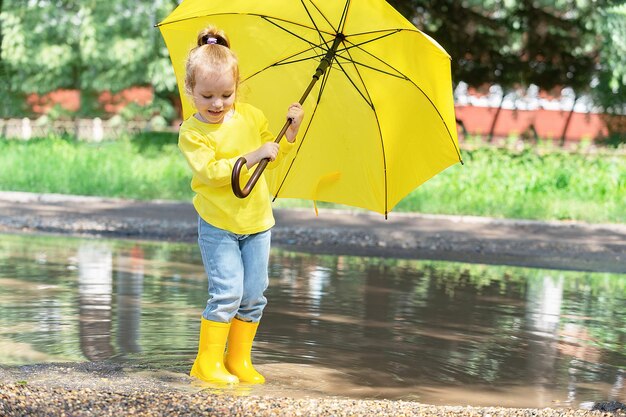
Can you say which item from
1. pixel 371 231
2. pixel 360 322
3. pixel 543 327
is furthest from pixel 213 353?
pixel 371 231

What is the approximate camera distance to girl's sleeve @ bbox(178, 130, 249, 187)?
18.0 feet

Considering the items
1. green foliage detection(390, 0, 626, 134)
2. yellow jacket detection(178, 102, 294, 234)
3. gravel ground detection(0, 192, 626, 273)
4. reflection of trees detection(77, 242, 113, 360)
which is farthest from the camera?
green foliage detection(390, 0, 626, 134)

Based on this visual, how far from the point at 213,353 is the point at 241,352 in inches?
8.4

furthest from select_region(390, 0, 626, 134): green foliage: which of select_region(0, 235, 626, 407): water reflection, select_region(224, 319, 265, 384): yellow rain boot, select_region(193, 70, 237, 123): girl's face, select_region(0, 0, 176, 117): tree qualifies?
select_region(193, 70, 237, 123): girl's face

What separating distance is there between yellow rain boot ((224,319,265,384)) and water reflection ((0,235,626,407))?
0.46 ft

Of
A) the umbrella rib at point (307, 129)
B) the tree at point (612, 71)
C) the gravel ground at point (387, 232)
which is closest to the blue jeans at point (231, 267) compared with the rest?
the umbrella rib at point (307, 129)

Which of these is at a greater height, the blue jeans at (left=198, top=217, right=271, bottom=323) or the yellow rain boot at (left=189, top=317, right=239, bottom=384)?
the blue jeans at (left=198, top=217, right=271, bottom=323)

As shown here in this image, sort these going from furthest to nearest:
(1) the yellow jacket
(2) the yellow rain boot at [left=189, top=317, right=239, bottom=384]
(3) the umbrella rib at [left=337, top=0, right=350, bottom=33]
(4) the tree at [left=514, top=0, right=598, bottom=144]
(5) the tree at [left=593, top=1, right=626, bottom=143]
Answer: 1. (4) the tree at [left=514, top=0, right=598, bottom=144]
2. (5) the tree at [left=593, top=1, right=626, bottom=143]
3. (3) the umbrella rib at [left=337, top=0, right=350, bottom=33]
4. (2) the yellow rain boot at [left=189, top=317, right=239, bottom=384]
5. (1) the yellow jacket

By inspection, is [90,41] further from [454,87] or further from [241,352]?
[241,352]

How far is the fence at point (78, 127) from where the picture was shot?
3575 cm

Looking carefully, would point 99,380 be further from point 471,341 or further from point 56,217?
point 56,217

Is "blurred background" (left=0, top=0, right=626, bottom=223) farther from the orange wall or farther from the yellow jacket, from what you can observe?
the yellow jacket

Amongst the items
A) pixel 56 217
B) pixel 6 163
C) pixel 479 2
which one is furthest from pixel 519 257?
pixel 479 2

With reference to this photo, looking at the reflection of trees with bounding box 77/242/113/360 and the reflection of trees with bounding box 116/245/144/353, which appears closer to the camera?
the reflection of trees with bounding box 77/242/113/360
